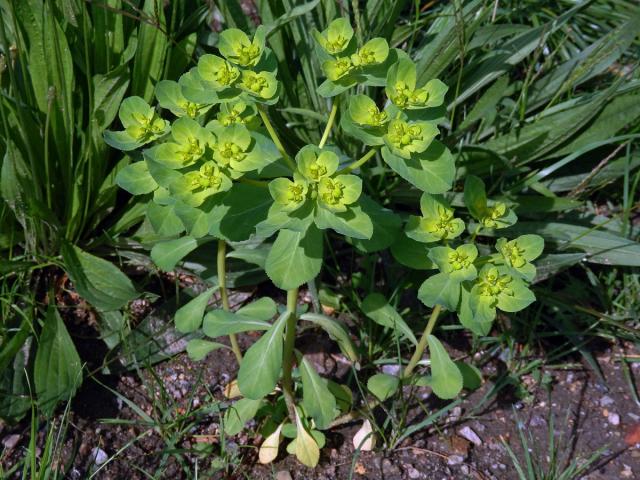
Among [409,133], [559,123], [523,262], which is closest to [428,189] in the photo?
[409,133]

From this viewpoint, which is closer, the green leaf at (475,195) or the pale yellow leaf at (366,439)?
the green leaf at (475,195)

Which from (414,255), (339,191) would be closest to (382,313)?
(414,255)

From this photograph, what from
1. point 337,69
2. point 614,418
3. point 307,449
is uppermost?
point 337,69

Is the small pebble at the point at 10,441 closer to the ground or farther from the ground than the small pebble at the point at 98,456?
farther from the ground

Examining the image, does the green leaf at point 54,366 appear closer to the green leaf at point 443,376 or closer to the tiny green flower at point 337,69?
the green leaf at point 443,376

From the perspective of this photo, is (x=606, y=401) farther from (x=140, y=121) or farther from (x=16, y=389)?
(x=16, y=389)

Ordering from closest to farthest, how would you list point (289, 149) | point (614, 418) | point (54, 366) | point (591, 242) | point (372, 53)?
1. point (372, 53)
2. point (54, 366)
3. point (614, 418)
4. point (591, 242)
5. point (289, 149)

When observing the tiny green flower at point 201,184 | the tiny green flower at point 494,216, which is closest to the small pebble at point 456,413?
the tiny green flower at point 494,216

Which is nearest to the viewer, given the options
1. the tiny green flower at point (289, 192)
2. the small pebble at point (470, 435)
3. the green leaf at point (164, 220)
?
the tiny green flower at point (289, 192)
